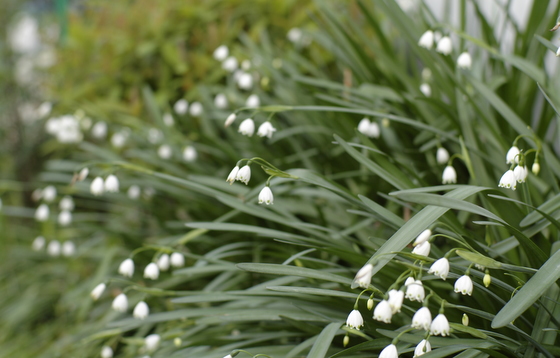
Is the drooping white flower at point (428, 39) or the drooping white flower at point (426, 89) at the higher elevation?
the drooping white flower at point (428, 39)

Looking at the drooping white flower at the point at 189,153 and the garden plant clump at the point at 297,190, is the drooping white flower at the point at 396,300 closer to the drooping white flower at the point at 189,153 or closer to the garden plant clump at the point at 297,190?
the garden plant clump at the point at 297,190

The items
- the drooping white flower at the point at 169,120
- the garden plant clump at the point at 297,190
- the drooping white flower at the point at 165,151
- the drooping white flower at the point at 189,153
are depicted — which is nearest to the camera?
the garden plant clump at the point at 297,190

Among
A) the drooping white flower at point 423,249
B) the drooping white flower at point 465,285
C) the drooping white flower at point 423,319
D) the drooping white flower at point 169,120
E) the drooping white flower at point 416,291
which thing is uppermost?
A: the drooping white flower at point 169,120

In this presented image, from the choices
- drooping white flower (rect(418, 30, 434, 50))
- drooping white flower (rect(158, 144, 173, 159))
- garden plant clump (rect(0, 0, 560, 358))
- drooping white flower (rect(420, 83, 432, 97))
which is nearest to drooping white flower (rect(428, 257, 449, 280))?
garden plant clump (rect(0, 0, 560, 358))

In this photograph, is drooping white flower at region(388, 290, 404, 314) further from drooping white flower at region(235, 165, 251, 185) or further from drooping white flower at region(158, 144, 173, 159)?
drooping white flower at region(158, 144, 173, 159)

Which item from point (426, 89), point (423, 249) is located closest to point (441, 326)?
point (423, 249)

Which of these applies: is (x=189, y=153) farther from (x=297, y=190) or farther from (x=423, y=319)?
(x=423, y=319)

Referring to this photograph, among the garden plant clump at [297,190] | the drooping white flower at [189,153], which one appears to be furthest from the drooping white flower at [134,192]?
the drooping white flower at [189,153]

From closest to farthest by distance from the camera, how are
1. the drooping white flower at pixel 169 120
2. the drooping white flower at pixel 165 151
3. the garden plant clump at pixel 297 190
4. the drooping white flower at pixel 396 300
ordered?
the drooping white flower at pixel 396 300 < the garden plant clump at pixel 297 190 < the drooping white flower at pixel 165 151 < the drooping white flower at pixel 169 120
